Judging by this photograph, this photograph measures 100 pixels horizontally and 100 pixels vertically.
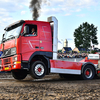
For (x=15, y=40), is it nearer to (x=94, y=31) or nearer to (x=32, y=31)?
(x=32, y=31)

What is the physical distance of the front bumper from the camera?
29.2ft

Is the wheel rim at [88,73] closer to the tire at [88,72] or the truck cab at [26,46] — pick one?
the tire at [88,72]

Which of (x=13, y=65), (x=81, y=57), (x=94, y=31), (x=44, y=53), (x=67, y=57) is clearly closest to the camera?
(x=13, y=65)

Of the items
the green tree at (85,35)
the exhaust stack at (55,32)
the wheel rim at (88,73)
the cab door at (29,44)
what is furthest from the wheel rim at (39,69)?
the green tree at (85,35)

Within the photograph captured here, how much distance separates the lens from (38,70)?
30.4ft

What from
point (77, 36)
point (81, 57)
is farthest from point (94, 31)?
point (81, 57)

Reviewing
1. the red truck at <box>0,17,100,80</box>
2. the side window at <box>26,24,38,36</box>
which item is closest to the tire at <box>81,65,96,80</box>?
the red truck at <box>0,17,100,80</box>

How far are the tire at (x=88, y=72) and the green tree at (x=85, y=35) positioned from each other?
171ft

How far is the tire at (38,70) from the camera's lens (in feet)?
29.8

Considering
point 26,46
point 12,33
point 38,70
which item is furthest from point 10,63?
point 12,33

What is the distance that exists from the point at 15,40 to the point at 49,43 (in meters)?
1.77

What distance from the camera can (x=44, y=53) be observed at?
9.66 metres

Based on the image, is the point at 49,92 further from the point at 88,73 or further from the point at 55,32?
the point at 88,73

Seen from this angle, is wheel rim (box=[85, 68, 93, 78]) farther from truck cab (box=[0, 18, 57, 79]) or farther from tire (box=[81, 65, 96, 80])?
truck cab (box=[0, 18, 57, 79])
